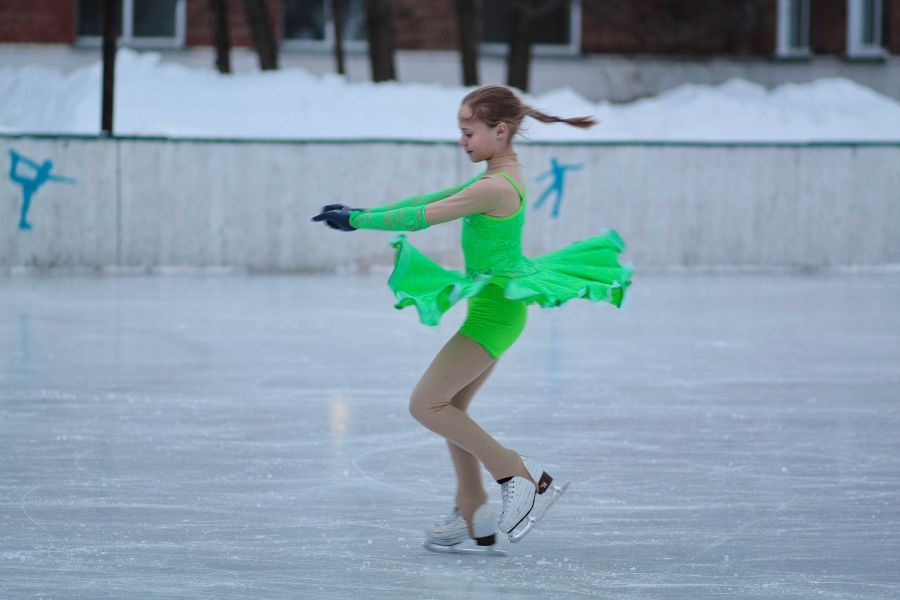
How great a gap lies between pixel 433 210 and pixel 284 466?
7.35ft

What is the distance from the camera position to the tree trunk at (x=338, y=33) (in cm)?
2503

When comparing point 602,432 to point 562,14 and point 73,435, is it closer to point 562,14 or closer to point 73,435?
point 73,435

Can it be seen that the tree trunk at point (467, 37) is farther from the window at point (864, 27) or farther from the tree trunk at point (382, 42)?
the window at point (864, 27)

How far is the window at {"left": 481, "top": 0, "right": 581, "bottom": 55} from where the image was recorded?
1064 inches

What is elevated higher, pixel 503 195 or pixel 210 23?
pixel 210 23

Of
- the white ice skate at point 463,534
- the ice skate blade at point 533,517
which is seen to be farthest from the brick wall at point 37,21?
the ice skate blade at point 533,517

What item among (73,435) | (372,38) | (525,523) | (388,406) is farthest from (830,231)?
(525,523)

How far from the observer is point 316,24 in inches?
1061

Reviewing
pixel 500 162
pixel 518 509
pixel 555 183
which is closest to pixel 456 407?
pixel 518 509

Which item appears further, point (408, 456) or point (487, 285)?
point (408, 456)

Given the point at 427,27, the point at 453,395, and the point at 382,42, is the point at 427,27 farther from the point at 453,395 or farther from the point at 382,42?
the point at 453,395

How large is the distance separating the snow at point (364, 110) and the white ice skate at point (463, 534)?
1404 cm

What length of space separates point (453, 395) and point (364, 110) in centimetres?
1611

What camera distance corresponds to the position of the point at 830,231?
19250 mm
